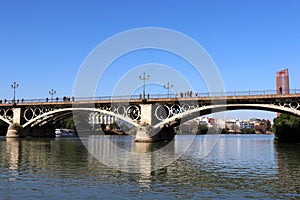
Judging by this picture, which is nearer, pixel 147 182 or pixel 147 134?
pixel 147 182

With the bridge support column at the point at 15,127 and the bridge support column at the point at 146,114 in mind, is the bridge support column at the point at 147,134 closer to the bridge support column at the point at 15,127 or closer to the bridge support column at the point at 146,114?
the bridge support column at the point at 146,114

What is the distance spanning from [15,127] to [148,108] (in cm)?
3372

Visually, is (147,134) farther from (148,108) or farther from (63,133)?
(63,133)

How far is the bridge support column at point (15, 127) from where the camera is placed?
80500mm

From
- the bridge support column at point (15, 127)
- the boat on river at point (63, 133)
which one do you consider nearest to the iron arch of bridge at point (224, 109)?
the bridge support column at point (15, 127)

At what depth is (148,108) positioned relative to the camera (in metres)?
66.1

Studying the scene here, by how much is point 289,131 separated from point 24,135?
188 ft

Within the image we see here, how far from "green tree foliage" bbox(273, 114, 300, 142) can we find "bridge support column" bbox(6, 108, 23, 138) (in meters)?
55.8

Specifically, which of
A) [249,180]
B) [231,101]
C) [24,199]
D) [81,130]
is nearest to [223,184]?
[249,180]

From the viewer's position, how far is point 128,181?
67.3 ft

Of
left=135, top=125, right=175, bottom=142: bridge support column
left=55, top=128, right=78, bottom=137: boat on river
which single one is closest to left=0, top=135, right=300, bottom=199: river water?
left=135, top=125, right=175, bottom=142: bridge support column

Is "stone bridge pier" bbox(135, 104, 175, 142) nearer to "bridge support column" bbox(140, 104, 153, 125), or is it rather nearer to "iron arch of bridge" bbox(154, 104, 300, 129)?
"bridge support column" bbox(140, 104, 153, 125)

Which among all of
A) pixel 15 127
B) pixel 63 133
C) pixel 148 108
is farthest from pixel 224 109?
pixel 63 133

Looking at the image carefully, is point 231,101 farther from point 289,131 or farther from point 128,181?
point 128,181
